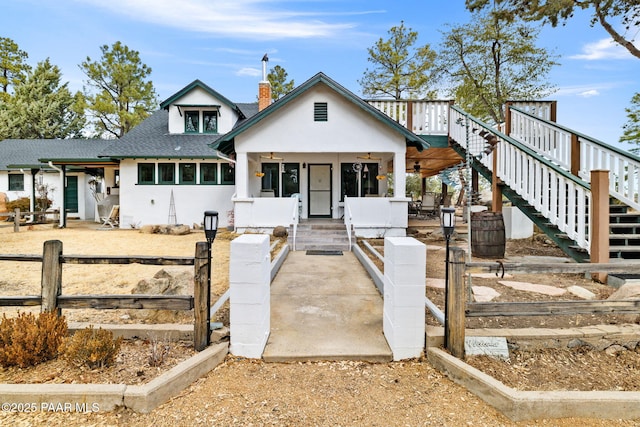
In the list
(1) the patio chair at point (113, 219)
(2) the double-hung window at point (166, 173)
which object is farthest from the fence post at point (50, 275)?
(1) the patio chair at point (113, 219)

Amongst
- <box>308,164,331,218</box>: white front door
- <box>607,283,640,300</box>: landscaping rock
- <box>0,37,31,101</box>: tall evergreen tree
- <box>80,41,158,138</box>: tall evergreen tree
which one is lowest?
<box>607,283,640,300</box>: landscaping rock

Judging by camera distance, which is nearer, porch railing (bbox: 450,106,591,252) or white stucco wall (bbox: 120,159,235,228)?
porch railing (bbox: 450,106,591,252)

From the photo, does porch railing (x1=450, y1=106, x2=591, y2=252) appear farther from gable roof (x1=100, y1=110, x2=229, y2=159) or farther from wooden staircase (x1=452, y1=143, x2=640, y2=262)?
gable roof (x1=100, y1=110, x2=229, y2=159)

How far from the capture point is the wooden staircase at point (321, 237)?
943 centimetres

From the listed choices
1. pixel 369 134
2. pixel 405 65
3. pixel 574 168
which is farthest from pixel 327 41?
pixel 574 168

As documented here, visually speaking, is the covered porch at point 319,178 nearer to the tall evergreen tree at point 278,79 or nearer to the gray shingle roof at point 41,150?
the gray shingle roof at point 41,150

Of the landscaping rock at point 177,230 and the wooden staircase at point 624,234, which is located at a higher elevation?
the wooden staircase at point 624,234

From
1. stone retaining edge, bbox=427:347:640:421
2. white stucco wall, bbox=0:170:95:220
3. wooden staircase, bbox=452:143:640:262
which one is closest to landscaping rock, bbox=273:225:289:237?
wooden staircase, bbox=452:143:640:262

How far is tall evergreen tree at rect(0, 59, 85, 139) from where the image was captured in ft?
97.1

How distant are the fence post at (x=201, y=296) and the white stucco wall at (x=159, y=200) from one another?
11.7 metres

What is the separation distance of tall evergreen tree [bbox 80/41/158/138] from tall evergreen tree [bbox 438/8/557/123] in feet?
76.4

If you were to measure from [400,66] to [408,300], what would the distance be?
2603 cm

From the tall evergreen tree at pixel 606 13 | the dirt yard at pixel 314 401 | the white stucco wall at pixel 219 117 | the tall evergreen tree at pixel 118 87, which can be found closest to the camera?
the dirt yard at pixel 314 401

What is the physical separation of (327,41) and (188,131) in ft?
40.1
